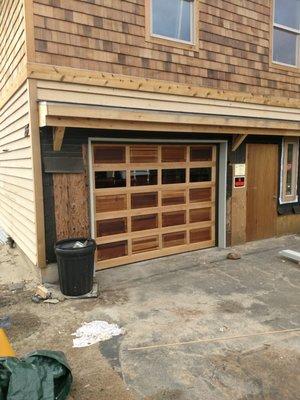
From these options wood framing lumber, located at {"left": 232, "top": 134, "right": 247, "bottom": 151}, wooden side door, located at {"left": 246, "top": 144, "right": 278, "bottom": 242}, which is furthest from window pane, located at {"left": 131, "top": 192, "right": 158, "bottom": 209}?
wooden side door, located at {"left": 246, "top": 144, "right": 278, "bottom": 242}

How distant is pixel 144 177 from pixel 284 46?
4.55 meters

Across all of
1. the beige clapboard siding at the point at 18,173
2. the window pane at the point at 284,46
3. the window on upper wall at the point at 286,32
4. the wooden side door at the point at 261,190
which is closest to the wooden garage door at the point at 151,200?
the wooden side door at the point at 261,190

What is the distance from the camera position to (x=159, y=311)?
175 inches

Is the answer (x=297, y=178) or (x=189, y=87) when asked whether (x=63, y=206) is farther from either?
(x=297, y=178)

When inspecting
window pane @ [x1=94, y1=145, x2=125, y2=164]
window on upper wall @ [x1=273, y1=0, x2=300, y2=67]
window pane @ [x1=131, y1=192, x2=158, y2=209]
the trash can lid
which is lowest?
the trash can lid

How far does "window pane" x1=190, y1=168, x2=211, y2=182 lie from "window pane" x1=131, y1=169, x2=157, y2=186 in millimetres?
899

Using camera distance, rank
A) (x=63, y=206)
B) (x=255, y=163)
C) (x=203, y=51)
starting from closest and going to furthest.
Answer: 1. (x=63, y=206)
2. (x=203, y=51)
3. (x=255, y=163)

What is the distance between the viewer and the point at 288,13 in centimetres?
766

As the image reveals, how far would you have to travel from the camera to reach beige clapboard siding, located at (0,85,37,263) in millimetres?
5320

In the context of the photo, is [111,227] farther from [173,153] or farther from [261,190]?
[261,190]

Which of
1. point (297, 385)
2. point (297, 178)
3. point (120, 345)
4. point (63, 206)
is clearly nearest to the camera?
point (297, 385)

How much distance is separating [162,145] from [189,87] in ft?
3.73

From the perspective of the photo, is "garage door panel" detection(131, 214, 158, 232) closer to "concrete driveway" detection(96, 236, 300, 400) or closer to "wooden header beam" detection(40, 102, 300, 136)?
"concrete driveway" detection(96, 236, 300, 400)

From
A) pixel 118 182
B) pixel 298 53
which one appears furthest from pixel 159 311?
pixel 298 53
